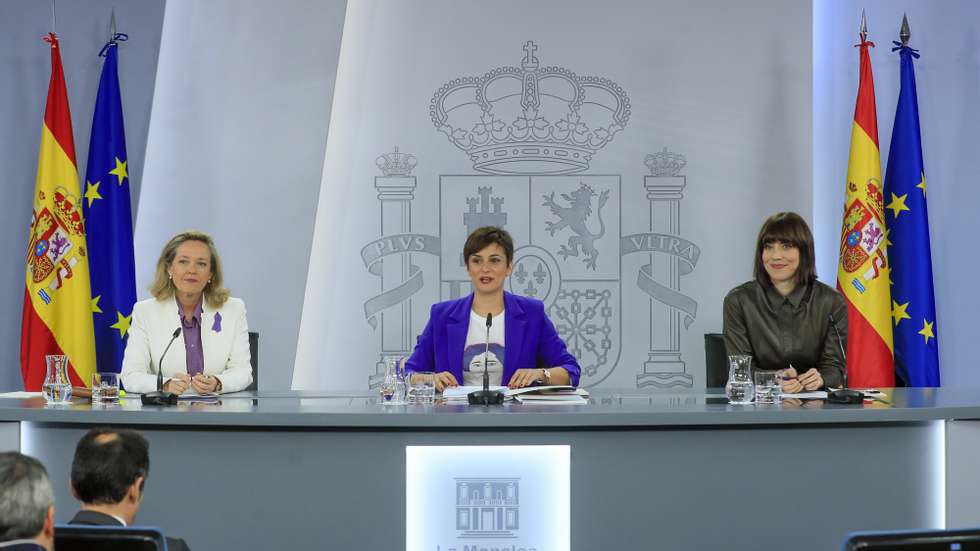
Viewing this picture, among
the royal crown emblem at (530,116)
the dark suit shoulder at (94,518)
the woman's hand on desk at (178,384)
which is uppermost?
the royal crown emblem at (530,116)

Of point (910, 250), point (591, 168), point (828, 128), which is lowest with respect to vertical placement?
point (910, 250)

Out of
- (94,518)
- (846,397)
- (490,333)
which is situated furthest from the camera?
(490,333)

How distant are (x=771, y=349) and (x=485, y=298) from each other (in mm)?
1027

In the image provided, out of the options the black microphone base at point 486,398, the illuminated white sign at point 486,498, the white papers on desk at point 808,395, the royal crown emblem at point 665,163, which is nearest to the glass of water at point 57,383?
the illuminated white sign at point 486,498

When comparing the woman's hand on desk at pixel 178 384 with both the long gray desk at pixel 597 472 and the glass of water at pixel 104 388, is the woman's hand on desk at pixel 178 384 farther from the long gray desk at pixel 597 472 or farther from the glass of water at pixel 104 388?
the long gray desk at pixel 597 472

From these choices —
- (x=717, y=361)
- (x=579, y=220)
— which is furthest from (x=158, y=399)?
(x=579, y=220)

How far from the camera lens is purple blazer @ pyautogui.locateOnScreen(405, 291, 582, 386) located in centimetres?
341

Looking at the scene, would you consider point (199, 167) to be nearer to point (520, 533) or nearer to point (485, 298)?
point (485, 298)

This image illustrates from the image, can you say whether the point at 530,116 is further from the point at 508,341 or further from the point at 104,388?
the point at 104,388

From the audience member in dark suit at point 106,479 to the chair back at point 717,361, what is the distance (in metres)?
2.32

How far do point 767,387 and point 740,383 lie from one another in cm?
8

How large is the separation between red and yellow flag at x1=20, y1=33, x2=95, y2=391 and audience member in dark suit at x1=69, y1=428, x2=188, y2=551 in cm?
293

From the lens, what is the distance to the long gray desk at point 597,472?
8.33 feet

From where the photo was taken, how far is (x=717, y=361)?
358cm
